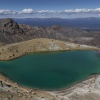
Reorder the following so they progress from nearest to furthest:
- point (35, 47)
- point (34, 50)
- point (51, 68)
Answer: point (51, 68) → point (34, 50) → point (35, 47)

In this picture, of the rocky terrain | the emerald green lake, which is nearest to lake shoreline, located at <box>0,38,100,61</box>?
the rocky terrain

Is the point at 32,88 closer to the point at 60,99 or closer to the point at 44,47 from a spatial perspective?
the point at 60,99

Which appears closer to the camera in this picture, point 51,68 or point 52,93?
point 52,93

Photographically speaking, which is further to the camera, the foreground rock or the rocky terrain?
the rocky terrain

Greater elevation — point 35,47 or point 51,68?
point 35,47

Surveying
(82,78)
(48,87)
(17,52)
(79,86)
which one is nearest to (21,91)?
(48,87)

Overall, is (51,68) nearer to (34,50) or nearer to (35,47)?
(34,50)

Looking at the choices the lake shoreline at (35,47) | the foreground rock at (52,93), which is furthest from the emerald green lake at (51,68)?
the lake shoreline at (35,47)

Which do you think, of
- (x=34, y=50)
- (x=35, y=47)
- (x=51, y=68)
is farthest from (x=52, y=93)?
(x=35, y=47)

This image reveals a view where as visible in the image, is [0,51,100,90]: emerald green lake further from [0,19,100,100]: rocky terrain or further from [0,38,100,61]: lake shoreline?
[0,38,100,61]: lake shoreline
